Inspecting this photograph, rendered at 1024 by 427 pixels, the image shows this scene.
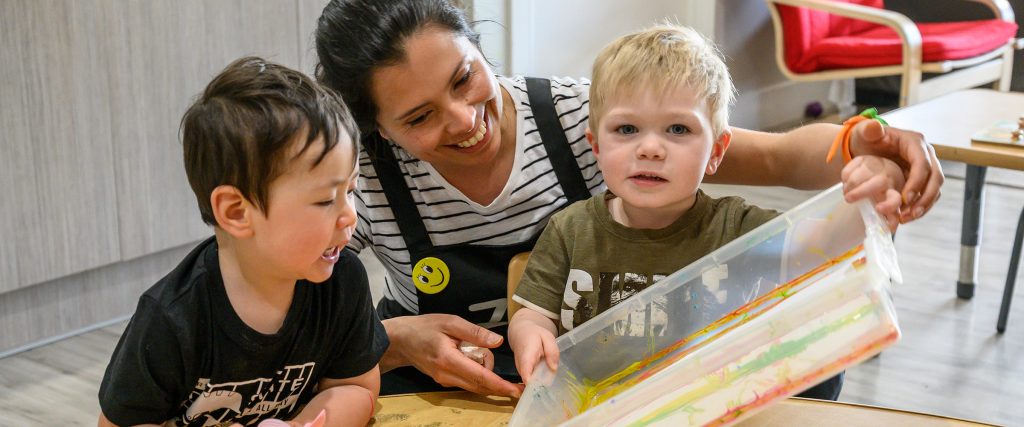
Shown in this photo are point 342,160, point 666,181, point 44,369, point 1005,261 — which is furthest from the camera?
point 1005,261

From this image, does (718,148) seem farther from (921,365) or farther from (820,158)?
(921,365)

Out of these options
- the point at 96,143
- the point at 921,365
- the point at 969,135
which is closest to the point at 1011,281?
the point at 921,365

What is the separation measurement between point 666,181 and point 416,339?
397 millimetres

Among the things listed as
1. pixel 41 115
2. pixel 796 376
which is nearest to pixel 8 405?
pixel 41 115

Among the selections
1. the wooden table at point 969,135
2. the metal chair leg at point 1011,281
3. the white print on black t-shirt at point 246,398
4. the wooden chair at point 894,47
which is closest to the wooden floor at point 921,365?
the metal chair leg at point 1011,281

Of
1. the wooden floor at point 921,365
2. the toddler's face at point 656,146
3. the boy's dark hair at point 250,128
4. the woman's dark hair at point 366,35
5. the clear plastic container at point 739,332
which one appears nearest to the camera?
the clear plastic container at point 739,332

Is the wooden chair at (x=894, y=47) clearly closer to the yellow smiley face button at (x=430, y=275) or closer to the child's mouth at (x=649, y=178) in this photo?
the yellow smiley face button at (x=430, y=275)

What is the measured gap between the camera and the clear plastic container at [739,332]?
0.81 m

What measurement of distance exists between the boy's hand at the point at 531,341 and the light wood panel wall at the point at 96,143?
72.5 inches

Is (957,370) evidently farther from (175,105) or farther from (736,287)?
(175,105)

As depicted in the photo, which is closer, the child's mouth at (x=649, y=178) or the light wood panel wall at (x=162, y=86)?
the child's mouth at (x=649, y=178)

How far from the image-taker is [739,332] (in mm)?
885

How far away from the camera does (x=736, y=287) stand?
1.12 meters

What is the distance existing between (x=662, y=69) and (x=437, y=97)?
31cm
